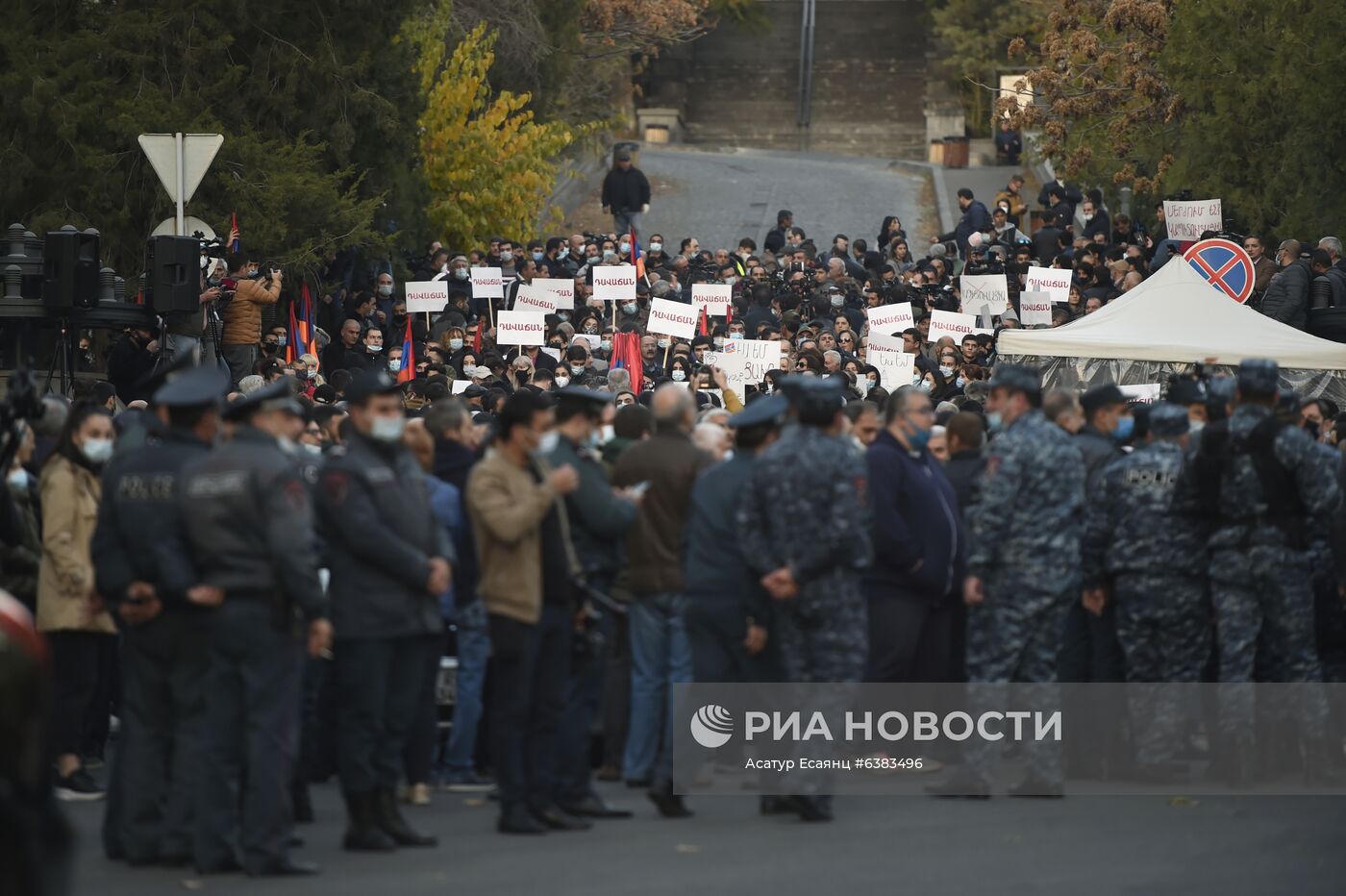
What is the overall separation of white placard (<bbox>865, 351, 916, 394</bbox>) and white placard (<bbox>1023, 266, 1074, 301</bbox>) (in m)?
3.34

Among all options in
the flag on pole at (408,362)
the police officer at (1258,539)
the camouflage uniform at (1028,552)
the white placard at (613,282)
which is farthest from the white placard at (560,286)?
the camouflage uniform at (1028,552)

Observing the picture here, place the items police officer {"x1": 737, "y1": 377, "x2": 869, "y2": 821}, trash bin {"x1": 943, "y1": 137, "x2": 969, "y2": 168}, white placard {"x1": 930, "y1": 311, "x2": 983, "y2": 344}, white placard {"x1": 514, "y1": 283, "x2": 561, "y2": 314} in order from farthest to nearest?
trash bin {"x1": 943, "y1": 137, "x2": 969, "y2": 168} → white placard {"x1": 514, "y1": 283, "x2": 561, "y2": 314} → white placard {"x1": 930, "y1": 311, "x2": 983, "y2": 344} → police officer {"x1": 737, "y1": 377, "x2": 869, "y2": 821}

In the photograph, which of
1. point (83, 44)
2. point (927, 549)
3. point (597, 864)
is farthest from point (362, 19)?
point (597, 864)

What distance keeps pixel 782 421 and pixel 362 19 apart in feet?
62.5

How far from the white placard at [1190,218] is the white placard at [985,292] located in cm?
248

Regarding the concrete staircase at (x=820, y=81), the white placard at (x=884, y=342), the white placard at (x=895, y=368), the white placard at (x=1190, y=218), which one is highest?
the concrete staircase at (x=820, y=81)

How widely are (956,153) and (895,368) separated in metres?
33.2

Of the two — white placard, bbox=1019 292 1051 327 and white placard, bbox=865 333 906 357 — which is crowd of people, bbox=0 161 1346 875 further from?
white placard, bbox=1019 292 1051 327

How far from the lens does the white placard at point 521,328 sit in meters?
23.3

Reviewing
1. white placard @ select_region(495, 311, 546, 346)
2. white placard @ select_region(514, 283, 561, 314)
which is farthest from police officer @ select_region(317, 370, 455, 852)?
white placard @ select_region(514, 283, 561, 314)

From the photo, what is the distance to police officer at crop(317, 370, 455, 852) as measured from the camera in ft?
28.7

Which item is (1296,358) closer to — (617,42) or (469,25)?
(469,25)

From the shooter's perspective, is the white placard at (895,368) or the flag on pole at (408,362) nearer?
the white placard at (895,368)

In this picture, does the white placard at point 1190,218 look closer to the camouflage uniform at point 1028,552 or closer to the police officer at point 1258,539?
the police officer at point 1258,539
